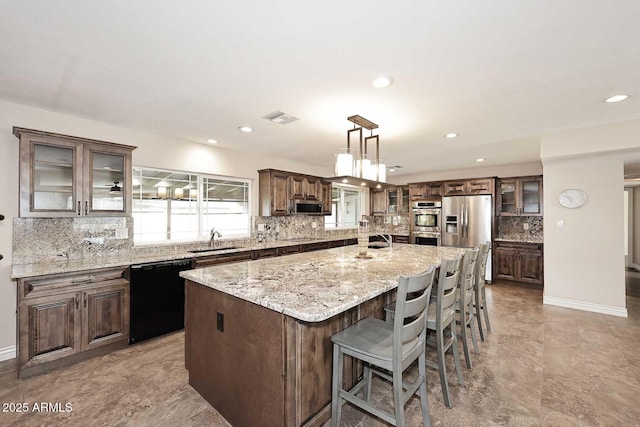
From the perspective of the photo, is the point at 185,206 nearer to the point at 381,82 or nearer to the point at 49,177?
the point at 49,177

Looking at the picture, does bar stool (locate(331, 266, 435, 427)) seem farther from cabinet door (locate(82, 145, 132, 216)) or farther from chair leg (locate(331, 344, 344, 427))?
cabinet door (locate(82, 145, 132, 216))

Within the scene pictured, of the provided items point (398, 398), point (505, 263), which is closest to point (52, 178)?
point (398, 398)

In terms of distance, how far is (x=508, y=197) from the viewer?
582 centimetres

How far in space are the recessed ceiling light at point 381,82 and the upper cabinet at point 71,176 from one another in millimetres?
2804

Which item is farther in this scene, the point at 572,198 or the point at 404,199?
the point at 404,199

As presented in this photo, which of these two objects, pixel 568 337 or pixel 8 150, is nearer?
pixel 8 150

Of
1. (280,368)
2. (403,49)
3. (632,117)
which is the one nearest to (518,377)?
(280,368)

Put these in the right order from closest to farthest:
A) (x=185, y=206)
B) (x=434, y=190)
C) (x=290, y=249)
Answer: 1. (x=185, y=206)
2. (x=290, y=249)
3. (x=434, y=190)

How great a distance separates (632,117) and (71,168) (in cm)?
605

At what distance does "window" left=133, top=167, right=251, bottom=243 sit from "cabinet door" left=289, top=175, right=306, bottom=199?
0.82 metres

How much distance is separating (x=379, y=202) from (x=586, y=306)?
460 cm

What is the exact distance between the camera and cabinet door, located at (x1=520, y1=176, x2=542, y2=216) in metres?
5.48

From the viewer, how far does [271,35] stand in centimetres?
171

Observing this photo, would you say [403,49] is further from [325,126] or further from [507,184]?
[507,184]
